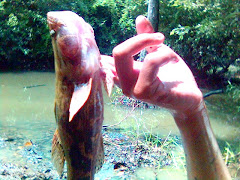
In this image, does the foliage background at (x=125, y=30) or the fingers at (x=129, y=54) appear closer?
the fingers at (x=129, y=54)

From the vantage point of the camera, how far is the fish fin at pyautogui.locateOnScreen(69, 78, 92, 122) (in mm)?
1481

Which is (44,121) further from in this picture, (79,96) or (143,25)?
(143,25)

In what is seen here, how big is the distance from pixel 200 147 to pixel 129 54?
64 centimetres

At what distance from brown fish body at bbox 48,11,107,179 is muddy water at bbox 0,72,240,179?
2782 mm

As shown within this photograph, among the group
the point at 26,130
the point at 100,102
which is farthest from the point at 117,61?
the point at 26,130

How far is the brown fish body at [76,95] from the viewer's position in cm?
157

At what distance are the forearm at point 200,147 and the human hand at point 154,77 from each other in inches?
2.6

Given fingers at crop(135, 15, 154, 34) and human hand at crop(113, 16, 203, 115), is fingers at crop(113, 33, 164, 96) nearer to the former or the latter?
human hand at crop(113, 16, 203, 115)

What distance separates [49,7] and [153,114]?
7998 mm

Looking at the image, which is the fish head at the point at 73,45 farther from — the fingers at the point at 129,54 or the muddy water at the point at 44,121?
the muddy water at the point at 44,121

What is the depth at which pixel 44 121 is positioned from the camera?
21.7 feet

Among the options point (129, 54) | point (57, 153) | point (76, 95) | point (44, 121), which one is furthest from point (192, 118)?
point (44, 121)

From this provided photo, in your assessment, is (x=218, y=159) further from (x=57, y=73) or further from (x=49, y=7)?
(x=49, y=7)

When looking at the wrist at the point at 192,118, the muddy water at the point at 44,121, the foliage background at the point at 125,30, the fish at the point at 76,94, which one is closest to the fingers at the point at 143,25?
the fish at the point at 76,94
